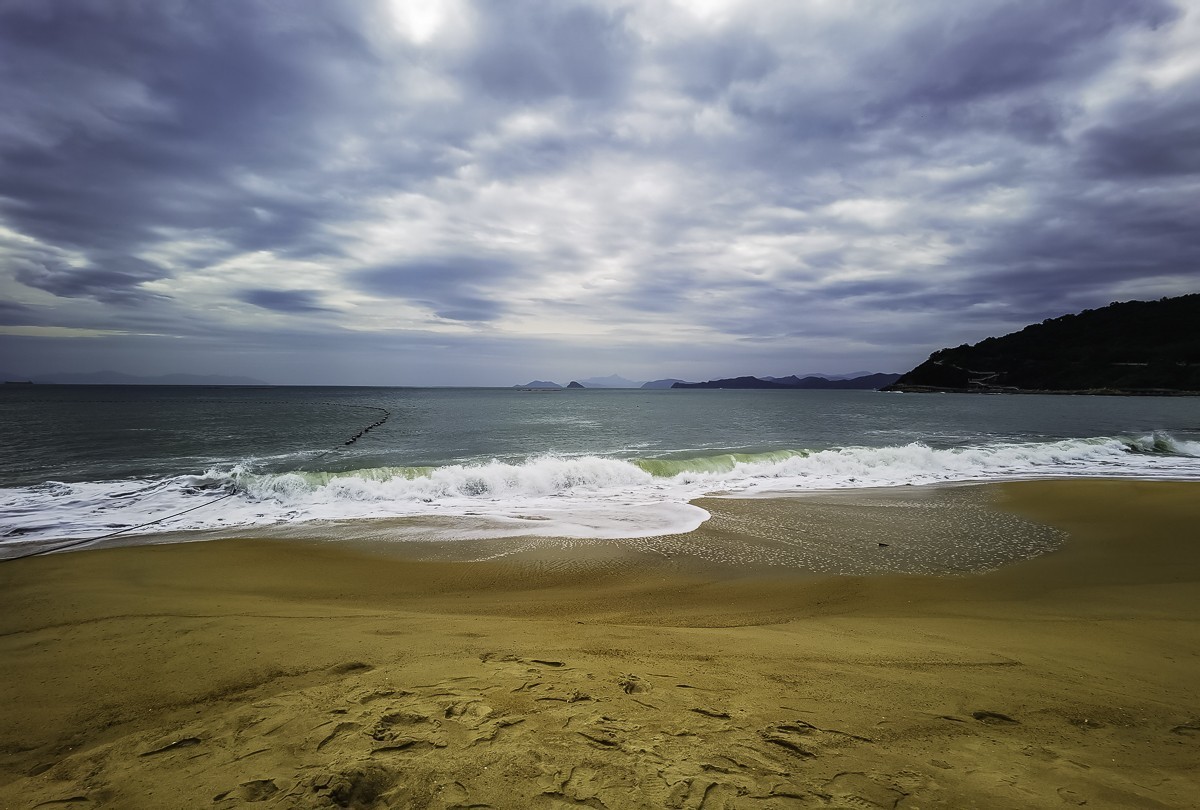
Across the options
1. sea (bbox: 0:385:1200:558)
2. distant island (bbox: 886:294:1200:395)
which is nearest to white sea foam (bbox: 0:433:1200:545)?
sea (bbox: 0:385:1200:558)

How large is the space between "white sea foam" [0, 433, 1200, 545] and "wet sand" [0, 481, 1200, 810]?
2817mm

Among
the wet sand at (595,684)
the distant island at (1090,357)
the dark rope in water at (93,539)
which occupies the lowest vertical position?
the dark rope in water at (93,539)

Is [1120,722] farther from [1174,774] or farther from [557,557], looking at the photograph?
[557,557]

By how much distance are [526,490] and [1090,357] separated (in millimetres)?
138283

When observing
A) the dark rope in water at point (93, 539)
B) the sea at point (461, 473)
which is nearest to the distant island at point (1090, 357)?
the sea at point (461, 473)

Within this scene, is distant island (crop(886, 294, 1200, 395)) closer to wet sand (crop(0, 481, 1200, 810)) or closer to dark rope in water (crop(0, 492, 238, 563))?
wet sand (crop(0, 481, 1200, 810))

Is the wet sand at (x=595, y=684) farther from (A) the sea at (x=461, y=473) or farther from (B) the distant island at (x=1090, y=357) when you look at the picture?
(B) the distant island at (x=1090, y=357)

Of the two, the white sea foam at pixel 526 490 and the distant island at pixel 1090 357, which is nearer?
the white sea foam at pixel 526 490

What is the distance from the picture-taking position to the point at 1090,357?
105 meters

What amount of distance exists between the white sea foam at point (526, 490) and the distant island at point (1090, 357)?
100.0 meters

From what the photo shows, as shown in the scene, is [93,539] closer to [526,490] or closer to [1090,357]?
[526,490]

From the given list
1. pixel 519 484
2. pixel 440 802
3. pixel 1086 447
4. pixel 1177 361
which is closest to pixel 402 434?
pixel 519 484

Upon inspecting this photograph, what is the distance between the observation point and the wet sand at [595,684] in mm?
2953

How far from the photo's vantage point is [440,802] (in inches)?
107
